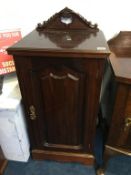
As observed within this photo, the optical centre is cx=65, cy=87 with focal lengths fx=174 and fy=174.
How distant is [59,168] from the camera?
1305mm

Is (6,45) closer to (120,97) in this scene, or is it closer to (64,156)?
(120,97)

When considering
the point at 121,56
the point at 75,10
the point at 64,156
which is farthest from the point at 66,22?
the point at 64,156

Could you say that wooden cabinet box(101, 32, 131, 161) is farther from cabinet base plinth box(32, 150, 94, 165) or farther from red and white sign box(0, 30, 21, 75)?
red and white sign box(0, 30, 21, 75)

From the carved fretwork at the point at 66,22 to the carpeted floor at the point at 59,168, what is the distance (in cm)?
99

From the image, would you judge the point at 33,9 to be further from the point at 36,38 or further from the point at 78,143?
the point at 78,143

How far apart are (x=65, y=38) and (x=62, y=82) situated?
0.88ft

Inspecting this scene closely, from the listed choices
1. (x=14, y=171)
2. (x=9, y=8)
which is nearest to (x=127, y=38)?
(x=9, y=8)

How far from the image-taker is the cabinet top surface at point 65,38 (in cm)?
83

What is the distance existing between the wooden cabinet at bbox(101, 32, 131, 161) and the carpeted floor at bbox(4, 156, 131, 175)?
9.3 inches

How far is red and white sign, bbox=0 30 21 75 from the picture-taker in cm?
113

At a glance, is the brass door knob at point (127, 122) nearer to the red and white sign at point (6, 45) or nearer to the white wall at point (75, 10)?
the white wall at point (75, 10)

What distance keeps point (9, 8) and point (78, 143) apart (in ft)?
3.47

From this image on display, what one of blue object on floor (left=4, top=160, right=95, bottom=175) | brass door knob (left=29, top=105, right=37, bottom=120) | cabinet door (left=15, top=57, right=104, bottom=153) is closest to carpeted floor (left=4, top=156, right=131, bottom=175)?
blue object on floor (left=4, top=160, right=95, bottom=175)

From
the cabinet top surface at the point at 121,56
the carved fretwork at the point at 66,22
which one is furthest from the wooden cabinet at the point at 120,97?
the carved fretwork at the point at 66,22
